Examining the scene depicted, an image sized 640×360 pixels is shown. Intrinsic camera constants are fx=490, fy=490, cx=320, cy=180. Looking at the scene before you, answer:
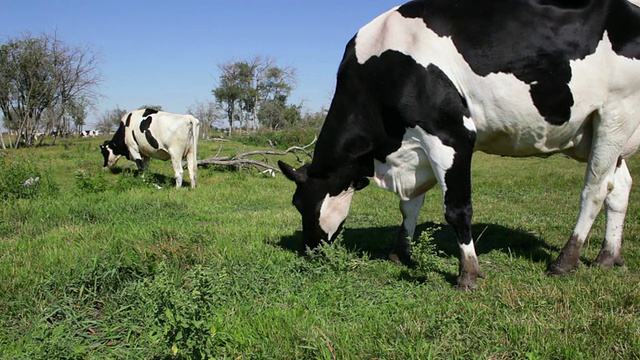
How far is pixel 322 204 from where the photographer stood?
4.87m

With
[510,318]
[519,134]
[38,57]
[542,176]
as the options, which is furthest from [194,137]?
[38,57]

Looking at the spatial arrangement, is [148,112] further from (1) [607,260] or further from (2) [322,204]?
(1) [607,260]

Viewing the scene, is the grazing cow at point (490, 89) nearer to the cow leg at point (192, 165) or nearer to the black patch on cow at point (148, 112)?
the cow leg at point (192, 165)

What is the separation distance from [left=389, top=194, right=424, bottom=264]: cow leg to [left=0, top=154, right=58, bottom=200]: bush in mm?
6609

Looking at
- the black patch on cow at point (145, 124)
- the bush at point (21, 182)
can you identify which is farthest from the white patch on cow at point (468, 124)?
the black patch on cow at point (145, 124)

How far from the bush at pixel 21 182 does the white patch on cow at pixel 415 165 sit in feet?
22.1

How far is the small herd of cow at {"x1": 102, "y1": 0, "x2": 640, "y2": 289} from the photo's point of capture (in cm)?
399

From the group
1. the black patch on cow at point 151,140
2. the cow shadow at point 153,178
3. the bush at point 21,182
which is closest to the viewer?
the bush at point 21,182

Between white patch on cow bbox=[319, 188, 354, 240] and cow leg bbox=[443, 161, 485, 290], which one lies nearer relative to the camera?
cow leg bbox=[443, 161, 485, 290]

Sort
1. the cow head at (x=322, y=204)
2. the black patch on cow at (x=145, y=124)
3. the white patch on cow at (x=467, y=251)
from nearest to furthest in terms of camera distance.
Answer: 1. the white patch on cow at (x=467, y=251)
2. the cow head at (x=322, y=204)
3. the black patch on cow at (x=145, y=124)

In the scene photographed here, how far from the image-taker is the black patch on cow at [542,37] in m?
3.99

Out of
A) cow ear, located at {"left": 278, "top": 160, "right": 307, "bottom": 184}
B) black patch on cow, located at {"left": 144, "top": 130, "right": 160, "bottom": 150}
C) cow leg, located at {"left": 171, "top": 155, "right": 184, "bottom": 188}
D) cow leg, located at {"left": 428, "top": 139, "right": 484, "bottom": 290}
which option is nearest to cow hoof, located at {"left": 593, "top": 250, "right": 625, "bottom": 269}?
cow leg, located at {"left": 428, "top": 139, "right": 484, "bottom": 290}

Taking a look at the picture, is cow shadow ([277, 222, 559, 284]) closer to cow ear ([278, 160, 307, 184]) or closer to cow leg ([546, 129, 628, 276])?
cow leg ([546, 129, 628, 276])

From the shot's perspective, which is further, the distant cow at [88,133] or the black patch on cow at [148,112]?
the distant cow at [88,133]
